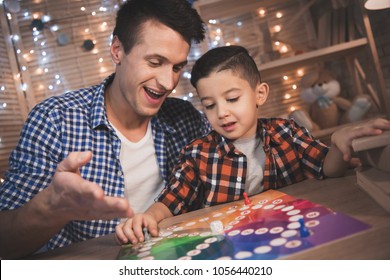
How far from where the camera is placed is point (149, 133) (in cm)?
128

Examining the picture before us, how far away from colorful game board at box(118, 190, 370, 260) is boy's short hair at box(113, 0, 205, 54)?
69 centimetres

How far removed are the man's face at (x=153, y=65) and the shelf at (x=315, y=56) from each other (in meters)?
0.91

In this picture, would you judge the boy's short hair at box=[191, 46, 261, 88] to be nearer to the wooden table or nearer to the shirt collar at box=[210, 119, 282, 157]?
the shirt collar at box=[210, 119, 282, 157]

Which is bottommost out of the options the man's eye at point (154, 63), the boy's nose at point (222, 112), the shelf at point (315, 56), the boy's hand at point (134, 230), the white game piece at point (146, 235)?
the white game piece at point (146, 235)

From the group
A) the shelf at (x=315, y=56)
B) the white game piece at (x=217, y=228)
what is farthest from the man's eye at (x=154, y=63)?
the shelf at (x=315, y=56)

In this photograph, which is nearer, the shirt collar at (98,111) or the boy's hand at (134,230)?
the boy's hand at (134,230)

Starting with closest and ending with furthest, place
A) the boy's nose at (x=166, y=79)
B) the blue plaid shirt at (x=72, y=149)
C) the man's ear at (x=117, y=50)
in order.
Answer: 1. the blue plaid shirt at (x=72, y=149)
2. the boy's nose at (x=166, y=79)
3. the man's ear at (x=117, y=50)

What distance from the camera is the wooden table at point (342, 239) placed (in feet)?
1.41

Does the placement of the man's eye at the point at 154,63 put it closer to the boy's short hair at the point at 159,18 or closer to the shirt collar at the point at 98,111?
the boy's short hair at the point at 159,18

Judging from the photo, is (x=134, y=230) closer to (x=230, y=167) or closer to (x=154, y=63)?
(x=230, y=167)

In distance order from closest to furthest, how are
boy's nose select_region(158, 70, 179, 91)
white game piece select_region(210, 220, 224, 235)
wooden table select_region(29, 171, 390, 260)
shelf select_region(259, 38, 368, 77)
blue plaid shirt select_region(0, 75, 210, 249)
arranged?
wooden table select_region(29, 171, 390, 260) < white game piece select_region(210, 220, 224, 235) < blue plaid shirt select_region(0, 75, 210, 249) < boy's nose select_region(158, 70, 179, 91) < shelf select_region(259, 38, 368, 77)

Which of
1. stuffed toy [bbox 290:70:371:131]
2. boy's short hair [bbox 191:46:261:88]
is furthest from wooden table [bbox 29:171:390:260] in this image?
stuffed toy [bbox 290:70:371:131]

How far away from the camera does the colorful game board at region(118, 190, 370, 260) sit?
1.53ft

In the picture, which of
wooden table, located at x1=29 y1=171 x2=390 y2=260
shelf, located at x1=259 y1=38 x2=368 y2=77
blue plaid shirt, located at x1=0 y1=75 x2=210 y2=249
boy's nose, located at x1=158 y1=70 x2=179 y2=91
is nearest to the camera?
wooden table, located at x1=29 y1=171 x2=390 y2=260
